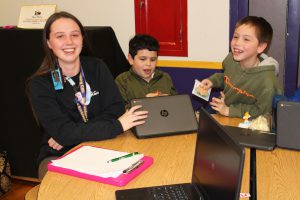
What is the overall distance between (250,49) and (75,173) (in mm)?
1474

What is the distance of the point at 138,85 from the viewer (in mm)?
2855

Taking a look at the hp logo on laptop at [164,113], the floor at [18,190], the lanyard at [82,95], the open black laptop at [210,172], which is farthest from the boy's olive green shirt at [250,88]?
the floor at [18,190]

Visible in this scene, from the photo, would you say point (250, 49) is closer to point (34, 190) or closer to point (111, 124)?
point (111, 124)

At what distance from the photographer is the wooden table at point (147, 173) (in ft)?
4.99

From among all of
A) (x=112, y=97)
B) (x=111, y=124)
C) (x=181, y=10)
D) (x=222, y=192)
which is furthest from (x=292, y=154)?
(x=181, y=10)

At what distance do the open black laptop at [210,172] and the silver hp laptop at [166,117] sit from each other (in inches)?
21.7

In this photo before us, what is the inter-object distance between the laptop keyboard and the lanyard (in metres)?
0.88

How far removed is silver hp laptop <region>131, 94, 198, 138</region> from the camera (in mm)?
2043

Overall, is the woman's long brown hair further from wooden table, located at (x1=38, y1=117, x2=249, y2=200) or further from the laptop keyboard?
the laptop keyboard

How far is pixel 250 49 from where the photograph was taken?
2.58m

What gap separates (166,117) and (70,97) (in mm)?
551

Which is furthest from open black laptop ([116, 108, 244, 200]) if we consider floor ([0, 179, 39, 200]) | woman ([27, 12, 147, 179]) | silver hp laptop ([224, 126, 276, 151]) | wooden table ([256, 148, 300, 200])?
floor ([0, 179, 39, 200])

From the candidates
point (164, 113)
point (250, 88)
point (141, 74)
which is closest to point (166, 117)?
point (164, 113)

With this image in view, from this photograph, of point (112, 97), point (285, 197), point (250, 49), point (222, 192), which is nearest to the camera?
point (222, 192)
